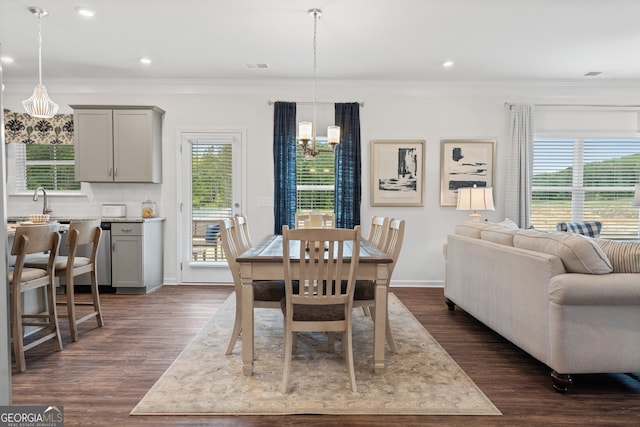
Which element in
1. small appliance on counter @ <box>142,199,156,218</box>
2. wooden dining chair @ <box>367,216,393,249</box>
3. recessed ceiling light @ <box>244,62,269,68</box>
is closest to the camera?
wooden dining chair @ <box>367,216,393,249</box>

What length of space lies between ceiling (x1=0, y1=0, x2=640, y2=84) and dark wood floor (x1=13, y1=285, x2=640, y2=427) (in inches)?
109

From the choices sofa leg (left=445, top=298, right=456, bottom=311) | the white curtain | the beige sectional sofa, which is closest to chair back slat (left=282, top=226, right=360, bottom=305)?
the beige sectional sofa

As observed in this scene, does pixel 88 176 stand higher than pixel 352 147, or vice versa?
pixel 352 147

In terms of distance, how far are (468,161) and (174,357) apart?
13.9 ft

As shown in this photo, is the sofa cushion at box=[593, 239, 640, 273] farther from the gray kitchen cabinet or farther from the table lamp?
the gray kitchen cabinet

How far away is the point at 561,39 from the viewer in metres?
3.68

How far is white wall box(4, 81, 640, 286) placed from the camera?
16.3 ft

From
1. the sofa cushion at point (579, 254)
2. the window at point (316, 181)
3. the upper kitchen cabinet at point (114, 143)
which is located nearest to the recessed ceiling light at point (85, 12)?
the upper kitchen cabinet at point (114, 143)

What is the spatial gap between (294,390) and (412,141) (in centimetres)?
372

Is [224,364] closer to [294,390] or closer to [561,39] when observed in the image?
[294,390]

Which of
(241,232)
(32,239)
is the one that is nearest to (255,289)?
(241,232)

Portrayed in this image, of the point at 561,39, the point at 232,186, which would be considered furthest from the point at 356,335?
the point at 561,39

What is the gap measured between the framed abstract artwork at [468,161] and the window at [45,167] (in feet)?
16.6

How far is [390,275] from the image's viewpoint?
2541mm
